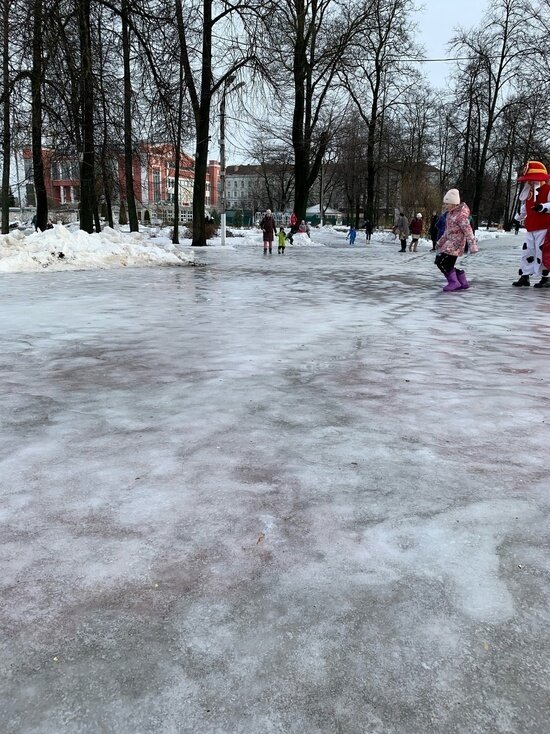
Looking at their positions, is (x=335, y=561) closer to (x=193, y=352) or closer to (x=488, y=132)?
(x=193, y=352)

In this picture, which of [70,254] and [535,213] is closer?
[535,213]

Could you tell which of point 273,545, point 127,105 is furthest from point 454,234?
point 127,105

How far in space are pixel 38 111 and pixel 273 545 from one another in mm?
15918

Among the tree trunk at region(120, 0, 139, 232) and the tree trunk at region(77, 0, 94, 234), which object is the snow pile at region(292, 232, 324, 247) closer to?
the tree trunk at region(120, 0, 139, 232)

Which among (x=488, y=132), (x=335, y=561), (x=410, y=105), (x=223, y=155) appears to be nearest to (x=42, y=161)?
(x=223, y=155)

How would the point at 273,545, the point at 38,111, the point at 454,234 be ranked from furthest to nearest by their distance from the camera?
1. the point at 38,111
2. the point at 454,234
3. the point at 273,545

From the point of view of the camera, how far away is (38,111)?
49.5 feet

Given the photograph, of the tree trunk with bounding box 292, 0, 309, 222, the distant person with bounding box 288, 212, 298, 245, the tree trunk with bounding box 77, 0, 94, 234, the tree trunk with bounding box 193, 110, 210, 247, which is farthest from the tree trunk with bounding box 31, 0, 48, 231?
the distant person with bounding box 288, 212, 298, 245

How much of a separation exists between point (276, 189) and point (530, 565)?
88746 mm

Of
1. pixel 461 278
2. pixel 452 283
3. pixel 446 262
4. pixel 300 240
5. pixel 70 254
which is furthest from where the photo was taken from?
pixel 300 240

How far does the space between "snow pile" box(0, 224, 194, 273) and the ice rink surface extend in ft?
31.5

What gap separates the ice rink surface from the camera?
1451 mm

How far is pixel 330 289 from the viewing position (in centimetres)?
1062

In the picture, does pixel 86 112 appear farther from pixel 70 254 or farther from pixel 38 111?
pixel 70 254
